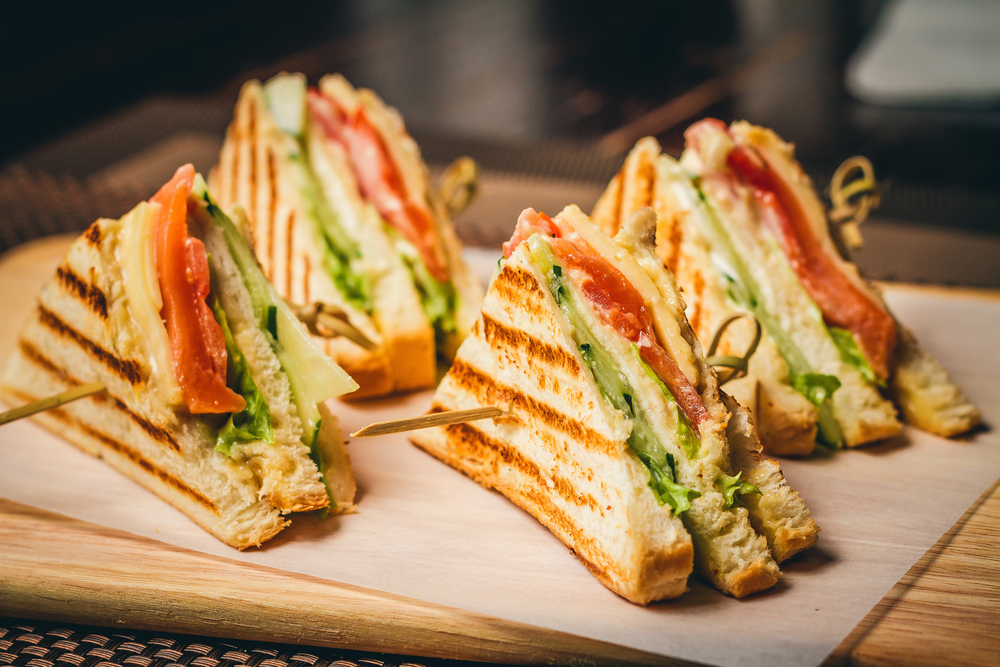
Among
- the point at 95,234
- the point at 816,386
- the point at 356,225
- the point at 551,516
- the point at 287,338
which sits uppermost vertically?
the point at 95,234

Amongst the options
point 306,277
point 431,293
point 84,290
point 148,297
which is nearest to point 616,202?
point 431,293

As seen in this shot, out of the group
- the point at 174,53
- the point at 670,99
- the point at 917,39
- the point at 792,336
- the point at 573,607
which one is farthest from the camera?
the point at 174,53

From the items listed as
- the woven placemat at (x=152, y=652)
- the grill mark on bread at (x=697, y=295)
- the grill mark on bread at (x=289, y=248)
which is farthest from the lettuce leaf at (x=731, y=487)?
the grill mark on bread at (x=289, y=248)

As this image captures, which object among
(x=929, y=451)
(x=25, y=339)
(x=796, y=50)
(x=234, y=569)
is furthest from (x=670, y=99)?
(x=234, y=569)

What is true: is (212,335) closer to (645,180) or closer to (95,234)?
(95,234)

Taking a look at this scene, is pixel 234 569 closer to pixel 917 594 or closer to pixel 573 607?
pixel 573 607

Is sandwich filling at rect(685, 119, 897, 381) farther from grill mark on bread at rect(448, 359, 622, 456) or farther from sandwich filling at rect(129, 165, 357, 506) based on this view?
sandwich filling at rect(129, 165, 357, 506)

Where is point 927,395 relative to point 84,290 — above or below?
below

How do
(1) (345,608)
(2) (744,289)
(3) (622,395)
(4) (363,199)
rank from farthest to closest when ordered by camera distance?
(4) (363,199) → (2) (744,289) → (3) (622,395) → (1) (345,608)
